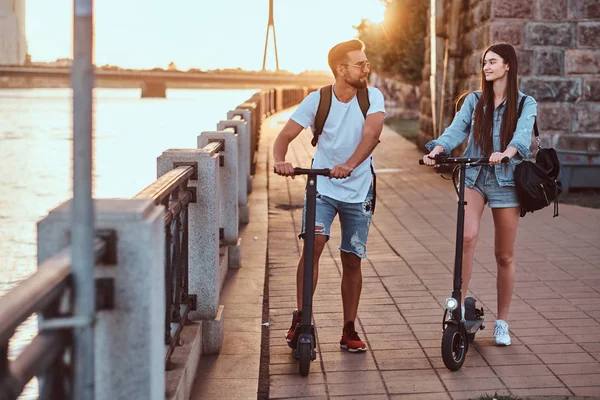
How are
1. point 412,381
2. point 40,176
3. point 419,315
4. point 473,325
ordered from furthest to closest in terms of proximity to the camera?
1. point 40,176
2. point 419,315
3. point 473,325
4. point 412,381

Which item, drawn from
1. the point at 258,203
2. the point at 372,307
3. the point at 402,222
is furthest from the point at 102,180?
the point at 372,307

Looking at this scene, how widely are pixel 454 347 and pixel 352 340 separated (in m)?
0.63

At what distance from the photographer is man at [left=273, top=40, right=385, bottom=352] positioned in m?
5.37

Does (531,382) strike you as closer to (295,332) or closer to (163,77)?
(295,332)

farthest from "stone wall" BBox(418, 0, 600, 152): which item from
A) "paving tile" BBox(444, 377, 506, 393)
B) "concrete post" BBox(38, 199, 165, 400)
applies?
"concrete post" BBox(38, 199, 165, 400)

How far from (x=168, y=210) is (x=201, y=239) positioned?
1.17 m

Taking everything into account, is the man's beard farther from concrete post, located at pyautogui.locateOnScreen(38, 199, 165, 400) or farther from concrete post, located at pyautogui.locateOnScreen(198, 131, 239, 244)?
concrete post, located at pyautogui.locateOnScreen(198, 131, 239, 244)

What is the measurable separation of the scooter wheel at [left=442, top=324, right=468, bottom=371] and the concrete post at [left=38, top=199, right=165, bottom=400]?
259 centimetres

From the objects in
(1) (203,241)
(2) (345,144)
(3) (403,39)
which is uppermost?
(3) (403,39)

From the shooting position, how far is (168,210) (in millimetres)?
4613

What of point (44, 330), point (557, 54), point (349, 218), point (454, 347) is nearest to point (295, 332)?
point (349, 218)

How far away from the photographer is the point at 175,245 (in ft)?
16.1

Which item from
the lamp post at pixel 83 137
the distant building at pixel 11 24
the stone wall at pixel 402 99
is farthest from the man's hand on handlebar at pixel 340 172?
the stone wall at pixel 402 99

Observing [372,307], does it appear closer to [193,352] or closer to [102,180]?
[193,352]
